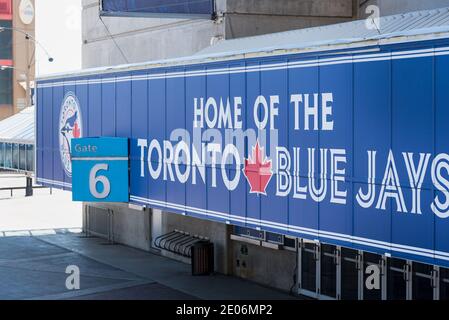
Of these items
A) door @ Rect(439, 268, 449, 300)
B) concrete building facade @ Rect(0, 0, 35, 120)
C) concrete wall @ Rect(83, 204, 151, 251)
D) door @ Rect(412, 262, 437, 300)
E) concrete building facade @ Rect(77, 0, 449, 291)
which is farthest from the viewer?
concrete building facade @ Rect(0, 0, 35, 120)

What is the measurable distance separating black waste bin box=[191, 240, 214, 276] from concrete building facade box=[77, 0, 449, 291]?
0.38 meters

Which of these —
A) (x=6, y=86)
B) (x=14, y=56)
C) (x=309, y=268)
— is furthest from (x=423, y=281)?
(x=14, y=56)

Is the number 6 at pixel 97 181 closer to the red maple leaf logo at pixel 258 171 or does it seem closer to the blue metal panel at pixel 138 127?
the blue metal panel at pixel 138 127

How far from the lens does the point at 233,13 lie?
83.1ft

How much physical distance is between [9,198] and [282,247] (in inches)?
1174

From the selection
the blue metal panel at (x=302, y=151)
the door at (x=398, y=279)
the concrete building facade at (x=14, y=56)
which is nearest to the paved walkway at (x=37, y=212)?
the door at (x=398, y=279)

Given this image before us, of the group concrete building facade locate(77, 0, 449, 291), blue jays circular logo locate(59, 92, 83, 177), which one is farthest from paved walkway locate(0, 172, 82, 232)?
blue jays circular logo locate(59, 92, 83, 177)

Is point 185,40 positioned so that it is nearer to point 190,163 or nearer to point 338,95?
point 190,163

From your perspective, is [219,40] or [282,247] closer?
[282,247]

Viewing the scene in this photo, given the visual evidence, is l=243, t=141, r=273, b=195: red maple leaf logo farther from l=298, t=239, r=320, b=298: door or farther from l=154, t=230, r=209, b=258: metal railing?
l=154, t=230, r=209, b=258: metal railing

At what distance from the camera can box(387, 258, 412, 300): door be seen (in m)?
16.9

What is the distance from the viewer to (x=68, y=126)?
25953 mm

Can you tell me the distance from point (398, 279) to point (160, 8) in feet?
38.1
